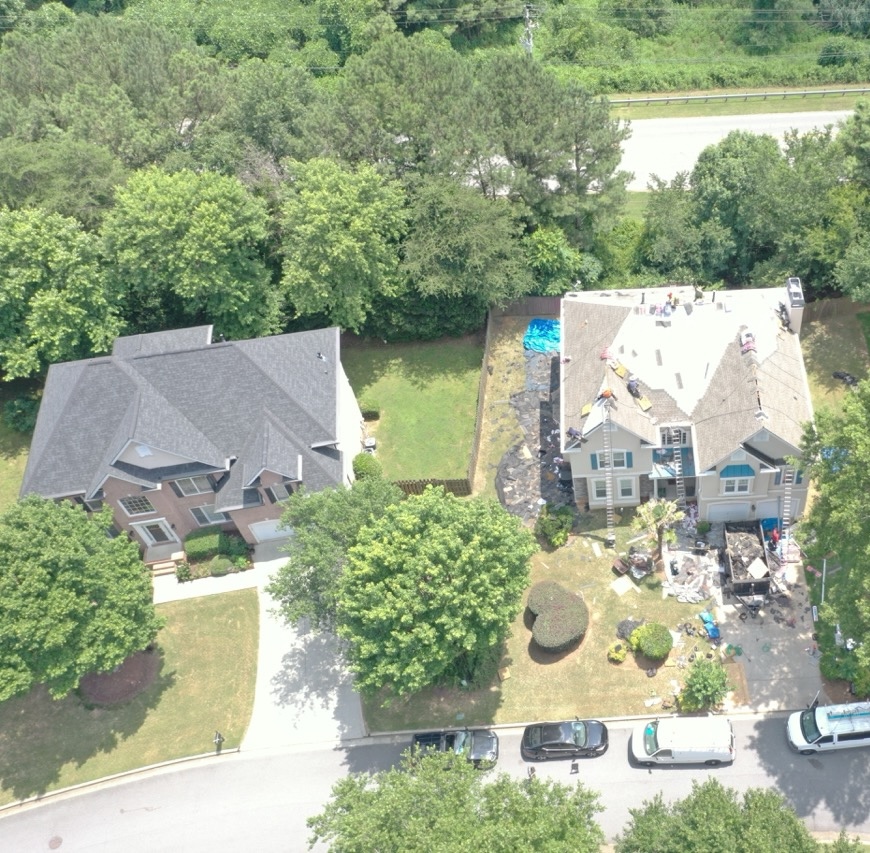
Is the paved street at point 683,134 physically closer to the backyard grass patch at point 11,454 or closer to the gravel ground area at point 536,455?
the gravel ground area at point 536,455

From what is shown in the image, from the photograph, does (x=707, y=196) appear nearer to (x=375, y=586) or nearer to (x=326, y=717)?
(x=375, y=586)

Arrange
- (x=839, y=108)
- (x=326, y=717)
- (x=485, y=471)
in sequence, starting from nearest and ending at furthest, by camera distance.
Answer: (x=326, y=717)
(x=485, y=471)
(x=839, y=108)

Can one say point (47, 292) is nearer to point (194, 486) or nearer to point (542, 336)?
point (194, 486)

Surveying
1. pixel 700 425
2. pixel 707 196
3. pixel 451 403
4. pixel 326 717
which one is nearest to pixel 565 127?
pixel 707 196

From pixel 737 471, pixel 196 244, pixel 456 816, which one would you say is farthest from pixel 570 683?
pixel 196 244

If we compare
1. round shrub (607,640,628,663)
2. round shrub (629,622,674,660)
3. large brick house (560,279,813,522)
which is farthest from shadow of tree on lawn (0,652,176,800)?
large brick house (560,279,813,522)

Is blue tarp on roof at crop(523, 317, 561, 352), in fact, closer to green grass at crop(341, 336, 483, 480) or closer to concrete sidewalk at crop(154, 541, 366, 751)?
green grass at crop(341, 336, 483, 480)
